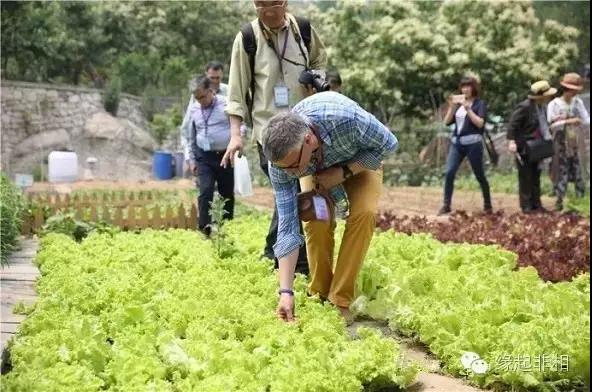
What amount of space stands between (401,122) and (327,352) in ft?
56.7

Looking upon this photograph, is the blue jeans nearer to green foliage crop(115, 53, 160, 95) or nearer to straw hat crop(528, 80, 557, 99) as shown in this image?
straw hat crop(528, 80, 557, 99)

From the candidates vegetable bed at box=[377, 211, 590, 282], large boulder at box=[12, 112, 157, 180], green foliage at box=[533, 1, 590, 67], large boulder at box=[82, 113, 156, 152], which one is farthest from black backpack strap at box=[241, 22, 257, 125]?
green foliage at box=[533, 1, 590, 67]

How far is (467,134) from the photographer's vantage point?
31.7ft

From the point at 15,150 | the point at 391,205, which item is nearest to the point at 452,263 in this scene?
the point at 391,205

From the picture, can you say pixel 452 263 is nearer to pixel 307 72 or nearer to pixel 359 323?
pixel 359 323

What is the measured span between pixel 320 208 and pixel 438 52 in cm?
1564

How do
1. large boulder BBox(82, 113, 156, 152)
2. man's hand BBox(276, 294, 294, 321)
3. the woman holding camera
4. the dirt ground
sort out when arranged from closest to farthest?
1. man's hand BBox(276, 294, 294, 321)
2. the woman holding camera
3. the dirt ground
4. large boulder BBox(82, 113, 156, 152)

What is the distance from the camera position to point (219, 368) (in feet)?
10.8

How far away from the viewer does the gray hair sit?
3545 millimetres

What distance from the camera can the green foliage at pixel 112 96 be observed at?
2303 cm

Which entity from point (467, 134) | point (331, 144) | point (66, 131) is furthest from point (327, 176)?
point (66, 131)

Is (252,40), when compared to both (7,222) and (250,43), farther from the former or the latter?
(7,222)

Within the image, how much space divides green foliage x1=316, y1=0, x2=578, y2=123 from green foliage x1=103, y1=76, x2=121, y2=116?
6.74 metres

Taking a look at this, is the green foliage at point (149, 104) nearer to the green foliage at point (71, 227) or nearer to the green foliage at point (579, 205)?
the green foliage at point (579, 205)
